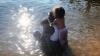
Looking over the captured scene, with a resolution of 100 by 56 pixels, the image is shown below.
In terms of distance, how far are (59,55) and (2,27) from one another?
2612 mm

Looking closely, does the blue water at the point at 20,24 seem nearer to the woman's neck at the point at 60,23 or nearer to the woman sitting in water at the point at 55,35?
the woman sitting in water at the point at 55,35

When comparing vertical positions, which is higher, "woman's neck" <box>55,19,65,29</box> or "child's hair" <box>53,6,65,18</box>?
"child's hair" <box>53,6,65,18</box>

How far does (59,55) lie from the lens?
6883 mm

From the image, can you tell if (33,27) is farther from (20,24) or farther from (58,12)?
(58,12)

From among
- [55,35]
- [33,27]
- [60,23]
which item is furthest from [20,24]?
[60,23]

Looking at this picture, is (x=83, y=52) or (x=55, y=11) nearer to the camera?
(x=55, y=11)

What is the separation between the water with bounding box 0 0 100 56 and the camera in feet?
23.8

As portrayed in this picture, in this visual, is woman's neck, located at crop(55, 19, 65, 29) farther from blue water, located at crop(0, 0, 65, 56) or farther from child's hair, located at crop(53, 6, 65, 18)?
blue water, located at crop(0, 0, 65, 56)

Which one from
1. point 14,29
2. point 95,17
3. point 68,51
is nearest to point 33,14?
point 14,29

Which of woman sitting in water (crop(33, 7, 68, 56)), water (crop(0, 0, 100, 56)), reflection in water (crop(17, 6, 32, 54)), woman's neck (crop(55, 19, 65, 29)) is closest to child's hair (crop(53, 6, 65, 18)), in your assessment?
woman sitting in water (crop(33, 7, 68, 56))

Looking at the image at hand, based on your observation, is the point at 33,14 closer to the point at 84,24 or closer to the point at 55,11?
the point at 84,24

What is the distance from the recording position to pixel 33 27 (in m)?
8.62

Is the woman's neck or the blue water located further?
the blue water

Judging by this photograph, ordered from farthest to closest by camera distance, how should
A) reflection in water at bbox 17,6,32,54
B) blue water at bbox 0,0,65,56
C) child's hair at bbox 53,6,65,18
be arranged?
reflection in water at bbox 17,6,32,54, blue water at bbox 0,0,65,56, child's hair at bbox 53,6,65,18
